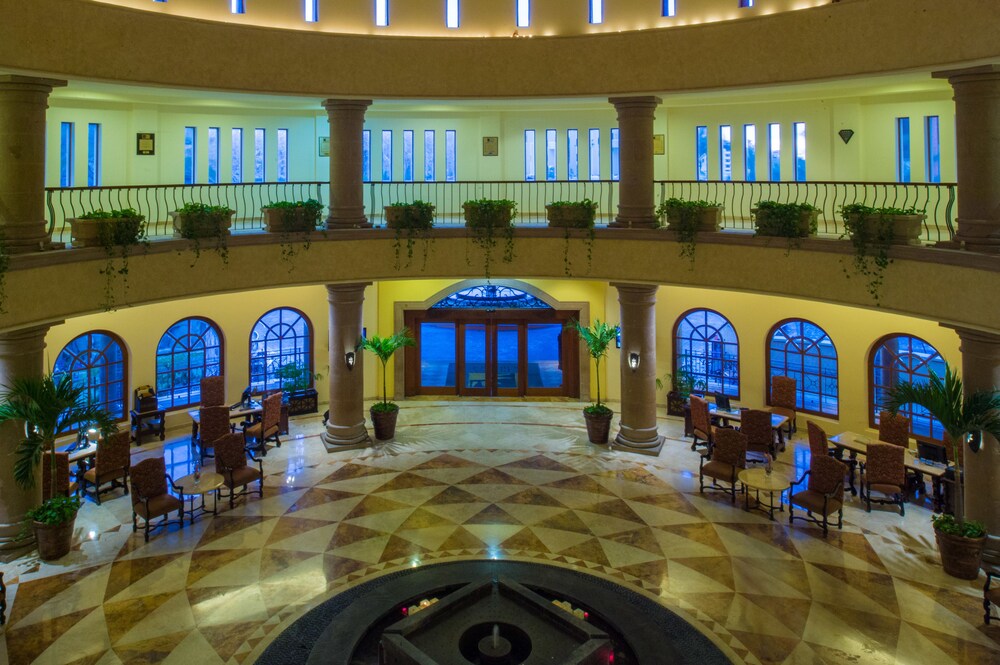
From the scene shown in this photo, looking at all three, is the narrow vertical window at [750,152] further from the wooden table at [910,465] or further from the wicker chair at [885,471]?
the wicker chair at [885,471]

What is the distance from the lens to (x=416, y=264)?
567 inches

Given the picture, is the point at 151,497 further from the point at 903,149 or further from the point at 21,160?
the point at 903,149

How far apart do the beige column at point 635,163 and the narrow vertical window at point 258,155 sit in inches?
347

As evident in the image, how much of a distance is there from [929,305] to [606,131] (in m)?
9.61

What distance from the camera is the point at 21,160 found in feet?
33.9

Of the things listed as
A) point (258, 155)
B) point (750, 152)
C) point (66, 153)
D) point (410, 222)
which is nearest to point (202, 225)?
point (410, 222)

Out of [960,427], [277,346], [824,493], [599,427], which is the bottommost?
[824,493]

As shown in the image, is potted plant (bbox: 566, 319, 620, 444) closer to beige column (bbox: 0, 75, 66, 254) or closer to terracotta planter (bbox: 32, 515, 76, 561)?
terracotta planter (bbox: 32, 515, 76, 561)

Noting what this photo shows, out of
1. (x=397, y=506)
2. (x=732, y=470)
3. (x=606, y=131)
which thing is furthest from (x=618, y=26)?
(x=397, y=506)

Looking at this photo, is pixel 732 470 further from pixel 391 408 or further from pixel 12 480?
pixel 12 480

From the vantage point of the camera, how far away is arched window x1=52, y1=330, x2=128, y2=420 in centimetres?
1475

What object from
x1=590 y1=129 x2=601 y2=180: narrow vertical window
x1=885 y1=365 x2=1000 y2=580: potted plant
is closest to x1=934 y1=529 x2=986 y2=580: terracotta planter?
x1=885 y1=365 x2=1000 y2=580: potted plant

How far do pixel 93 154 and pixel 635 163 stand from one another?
1170 centimetres

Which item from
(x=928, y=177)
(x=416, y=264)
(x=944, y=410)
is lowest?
(x=944, y=410)
